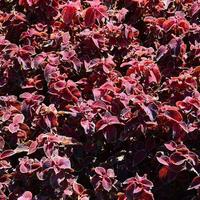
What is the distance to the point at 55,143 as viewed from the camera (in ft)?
9.23

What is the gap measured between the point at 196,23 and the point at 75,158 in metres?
1.17

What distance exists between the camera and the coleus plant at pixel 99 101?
277cm

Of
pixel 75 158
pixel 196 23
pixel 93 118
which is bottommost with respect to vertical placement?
pixel 75 158

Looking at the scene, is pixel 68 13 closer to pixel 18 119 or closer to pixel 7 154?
pixel 18 119

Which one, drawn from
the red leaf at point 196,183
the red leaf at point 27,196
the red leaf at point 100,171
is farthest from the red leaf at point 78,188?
the red leaf at point 196,183

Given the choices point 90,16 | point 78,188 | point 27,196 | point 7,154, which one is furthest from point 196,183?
point 90,16

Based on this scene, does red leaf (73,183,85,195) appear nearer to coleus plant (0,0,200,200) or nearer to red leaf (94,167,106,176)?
coleus plant (0,0,200,200)

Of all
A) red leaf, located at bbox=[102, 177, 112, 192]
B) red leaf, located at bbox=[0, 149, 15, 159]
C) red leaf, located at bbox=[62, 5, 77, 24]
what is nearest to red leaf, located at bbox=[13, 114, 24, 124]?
red leaf, located at bbox=[0, 149, 15, 159]

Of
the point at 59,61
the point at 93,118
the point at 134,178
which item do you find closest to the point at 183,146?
the point at 134,178

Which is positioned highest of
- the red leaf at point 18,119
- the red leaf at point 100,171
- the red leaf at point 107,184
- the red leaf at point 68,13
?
the red leaf at point 68,13

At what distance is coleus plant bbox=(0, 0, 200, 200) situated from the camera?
9.08ft

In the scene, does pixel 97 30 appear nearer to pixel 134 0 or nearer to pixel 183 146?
pixel 134 0

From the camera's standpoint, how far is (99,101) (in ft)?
9.50

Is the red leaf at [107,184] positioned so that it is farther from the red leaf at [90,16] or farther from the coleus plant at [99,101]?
the red leaf at [90,16]
